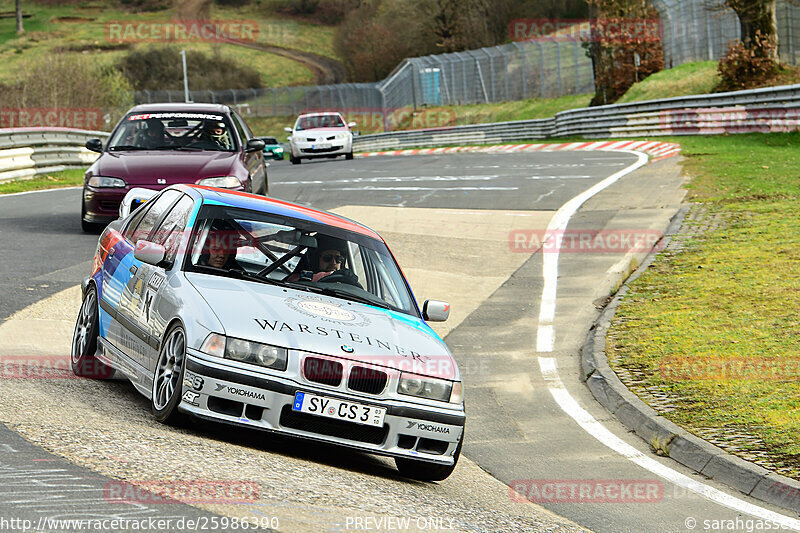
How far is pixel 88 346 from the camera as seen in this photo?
813cm

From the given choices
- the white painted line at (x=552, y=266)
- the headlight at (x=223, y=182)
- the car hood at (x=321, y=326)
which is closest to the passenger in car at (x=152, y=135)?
the headlight at (x=223, y=182)

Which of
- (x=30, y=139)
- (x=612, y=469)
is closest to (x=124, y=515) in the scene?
(x=612, y=469)

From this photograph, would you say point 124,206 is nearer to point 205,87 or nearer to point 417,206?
point 417,206

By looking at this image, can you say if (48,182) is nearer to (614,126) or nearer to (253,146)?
(253,146)

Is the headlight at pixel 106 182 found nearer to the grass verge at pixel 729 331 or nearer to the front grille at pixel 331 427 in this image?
the grass verge at pixel 729 331

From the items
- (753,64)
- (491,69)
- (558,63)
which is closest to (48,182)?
(753,64)

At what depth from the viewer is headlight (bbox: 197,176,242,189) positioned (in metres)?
14.0

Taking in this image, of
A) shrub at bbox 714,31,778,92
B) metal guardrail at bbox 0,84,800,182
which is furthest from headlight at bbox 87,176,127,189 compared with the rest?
shrub at bbox 714,31,778,92

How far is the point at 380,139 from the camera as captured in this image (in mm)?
52562

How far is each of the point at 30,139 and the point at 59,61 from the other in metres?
25.9

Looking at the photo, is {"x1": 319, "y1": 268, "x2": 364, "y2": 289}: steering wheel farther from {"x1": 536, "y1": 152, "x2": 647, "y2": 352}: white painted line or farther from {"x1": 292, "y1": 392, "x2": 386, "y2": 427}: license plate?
{"x1": 536, "y1": 152, "x2": 647, "y2": 352}: white painted line

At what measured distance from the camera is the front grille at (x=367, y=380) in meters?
6.35

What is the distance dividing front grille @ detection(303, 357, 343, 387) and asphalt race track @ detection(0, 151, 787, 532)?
50 cm

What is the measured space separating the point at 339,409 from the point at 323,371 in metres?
0.23
